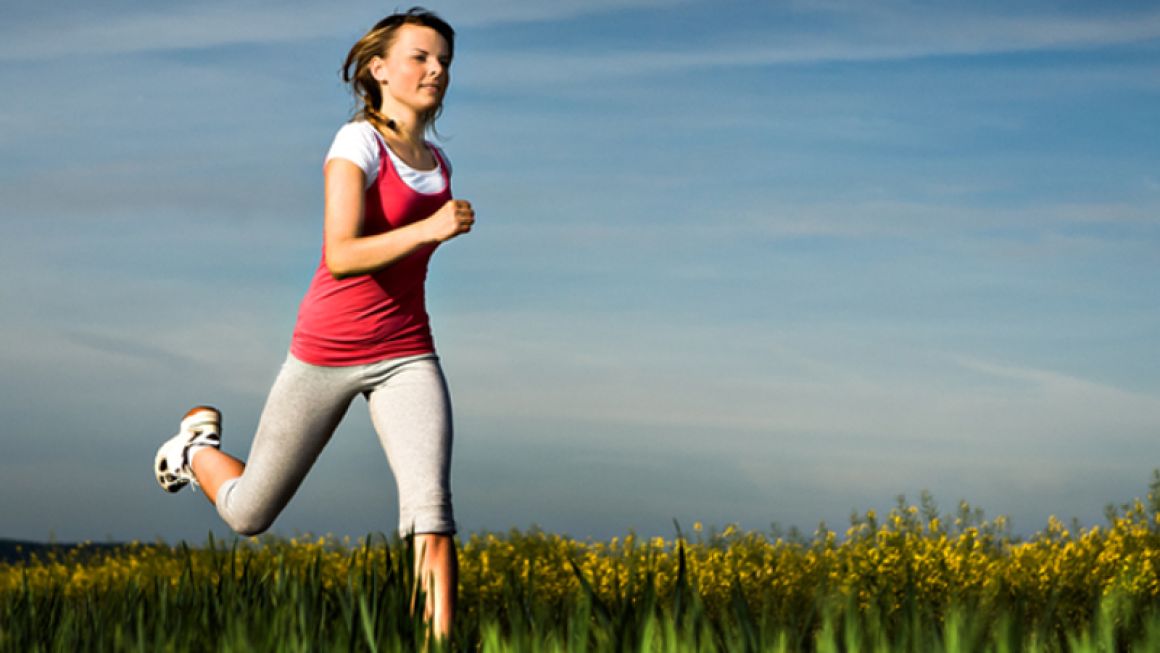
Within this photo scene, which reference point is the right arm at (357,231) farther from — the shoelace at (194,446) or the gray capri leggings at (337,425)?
the shoelace at (194,446)

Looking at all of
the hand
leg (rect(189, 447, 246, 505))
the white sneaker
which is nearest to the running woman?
the hand

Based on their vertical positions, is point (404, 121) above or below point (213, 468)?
above

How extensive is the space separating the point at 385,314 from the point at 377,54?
3.31 ft

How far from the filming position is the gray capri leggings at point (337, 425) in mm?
4434

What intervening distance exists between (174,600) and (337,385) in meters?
0.98

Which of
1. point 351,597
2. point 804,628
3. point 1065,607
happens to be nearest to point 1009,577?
point 1065,607

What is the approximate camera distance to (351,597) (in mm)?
3834

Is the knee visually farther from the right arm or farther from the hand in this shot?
the hand

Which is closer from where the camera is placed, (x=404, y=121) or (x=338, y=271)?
(x=338, y=271)

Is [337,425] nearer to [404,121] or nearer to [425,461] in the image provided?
[425,461]

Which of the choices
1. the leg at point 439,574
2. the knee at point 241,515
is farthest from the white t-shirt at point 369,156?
the knee at point 241,515

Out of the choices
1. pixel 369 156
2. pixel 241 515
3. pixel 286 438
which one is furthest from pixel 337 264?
pixel 241 515

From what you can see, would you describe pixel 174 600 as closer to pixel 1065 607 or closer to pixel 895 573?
pixel 895 573

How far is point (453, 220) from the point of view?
412cm
